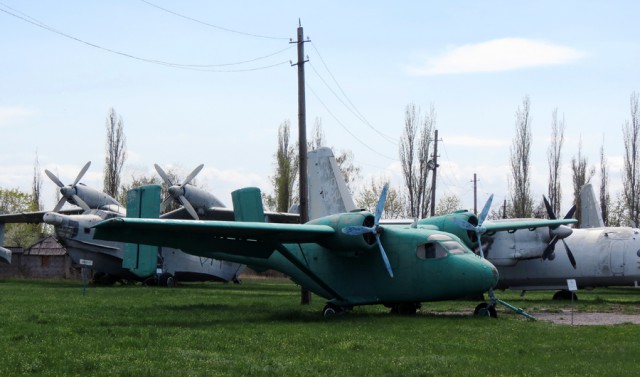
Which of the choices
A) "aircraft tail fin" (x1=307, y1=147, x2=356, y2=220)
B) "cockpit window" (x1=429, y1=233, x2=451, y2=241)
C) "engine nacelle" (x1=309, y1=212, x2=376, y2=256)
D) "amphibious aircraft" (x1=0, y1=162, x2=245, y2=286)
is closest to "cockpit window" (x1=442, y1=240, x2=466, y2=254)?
"cockpit window" (x1=429, y1=233, x2=451, y2=241)

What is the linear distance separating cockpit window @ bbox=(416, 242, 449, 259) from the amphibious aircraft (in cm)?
2280

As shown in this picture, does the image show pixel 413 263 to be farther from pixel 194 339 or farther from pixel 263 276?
pixel 263 276

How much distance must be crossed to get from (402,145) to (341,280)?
1737 inches

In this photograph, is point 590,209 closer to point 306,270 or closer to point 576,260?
point 576,260

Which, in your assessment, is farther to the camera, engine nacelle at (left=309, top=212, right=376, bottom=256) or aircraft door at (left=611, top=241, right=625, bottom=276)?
aircraft door at (left=611, top=241, right=625, bottom=276)

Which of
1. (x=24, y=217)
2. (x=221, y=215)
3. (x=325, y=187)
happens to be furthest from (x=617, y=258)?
(x=24, y=217)

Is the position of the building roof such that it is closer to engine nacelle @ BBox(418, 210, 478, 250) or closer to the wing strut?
the wing strut

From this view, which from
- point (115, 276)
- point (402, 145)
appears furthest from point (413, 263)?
point (402, 145)

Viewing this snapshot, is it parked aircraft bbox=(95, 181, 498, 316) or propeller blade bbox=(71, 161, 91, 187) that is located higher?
propeller blade bbox=(71, 161, 91, 187)

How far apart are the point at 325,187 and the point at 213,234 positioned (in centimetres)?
760

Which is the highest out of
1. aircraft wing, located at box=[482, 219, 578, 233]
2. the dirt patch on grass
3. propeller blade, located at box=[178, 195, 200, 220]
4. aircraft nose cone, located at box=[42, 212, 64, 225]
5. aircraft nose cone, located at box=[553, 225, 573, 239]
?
propeller blade, located at box=[178, 195, 200, 220]

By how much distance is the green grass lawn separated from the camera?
1206 cm

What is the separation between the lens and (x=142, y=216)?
25.2 meters

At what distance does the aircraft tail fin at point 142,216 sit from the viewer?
24031mm
